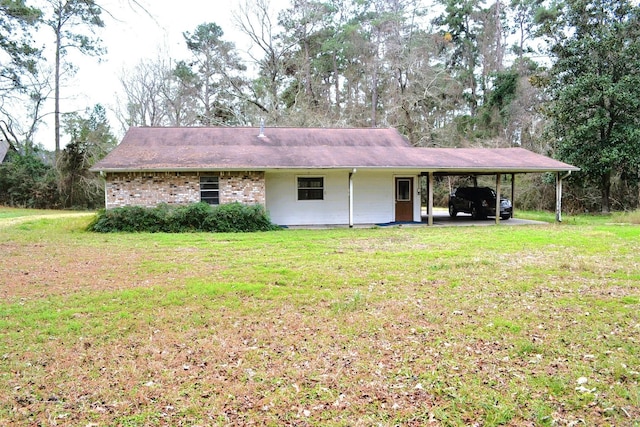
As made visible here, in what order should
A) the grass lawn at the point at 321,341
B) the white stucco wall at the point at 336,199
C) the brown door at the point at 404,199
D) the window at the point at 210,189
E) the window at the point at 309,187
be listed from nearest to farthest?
the grass lawn at the point at 321,341 < the window at the point at 210,189 < the white stucco wall at the point at 336,199 < the window at the point at 309,187 < the brown door at the point at 404,199

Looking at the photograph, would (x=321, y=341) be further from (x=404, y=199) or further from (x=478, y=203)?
(x=478, y=203)

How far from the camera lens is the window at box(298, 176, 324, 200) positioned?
54.1ft

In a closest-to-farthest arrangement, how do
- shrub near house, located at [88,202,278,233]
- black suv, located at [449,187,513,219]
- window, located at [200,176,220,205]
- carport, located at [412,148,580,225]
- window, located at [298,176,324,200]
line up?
shrub near house, located at [88,202,278,233], window, located at [200,176,220,205], carport, located at [412,148,580,225], window, located at [298,176,324,200], black suv, located at [449,187,513,219]

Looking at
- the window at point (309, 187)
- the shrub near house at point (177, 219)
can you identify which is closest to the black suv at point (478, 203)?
the window at point (309, 187)

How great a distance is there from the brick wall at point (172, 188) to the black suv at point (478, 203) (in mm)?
9608

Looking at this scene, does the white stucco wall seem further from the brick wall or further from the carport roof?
the brick wall

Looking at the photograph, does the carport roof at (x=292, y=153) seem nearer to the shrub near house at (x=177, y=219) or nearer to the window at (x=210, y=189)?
the window at (x=210, y=189)

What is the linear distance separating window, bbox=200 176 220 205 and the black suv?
1112cm

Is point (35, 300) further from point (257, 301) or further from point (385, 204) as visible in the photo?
point (385, 204)

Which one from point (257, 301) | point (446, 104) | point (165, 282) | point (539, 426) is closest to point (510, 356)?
point (539, 426)

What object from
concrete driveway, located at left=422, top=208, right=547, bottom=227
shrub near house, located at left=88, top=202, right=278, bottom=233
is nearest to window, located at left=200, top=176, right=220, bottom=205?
shrub near house, located at left=88, top=202, right=278, bottom=233

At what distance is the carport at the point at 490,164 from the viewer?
15500mm

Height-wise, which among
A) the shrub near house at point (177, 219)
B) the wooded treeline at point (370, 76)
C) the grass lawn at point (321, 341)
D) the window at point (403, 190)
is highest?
the wooded treeline at point (370, 76)

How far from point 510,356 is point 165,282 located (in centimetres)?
510
